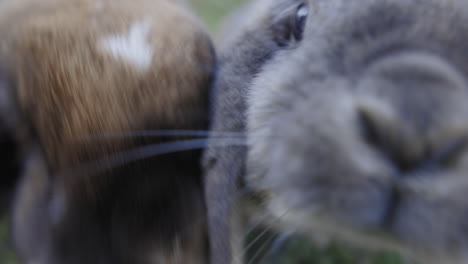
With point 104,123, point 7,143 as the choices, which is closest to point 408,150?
point 104,123

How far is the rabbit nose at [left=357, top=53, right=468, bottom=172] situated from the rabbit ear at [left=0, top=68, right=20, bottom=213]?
0.61 meters

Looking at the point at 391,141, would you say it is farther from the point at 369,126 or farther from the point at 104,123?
the point at 104,123

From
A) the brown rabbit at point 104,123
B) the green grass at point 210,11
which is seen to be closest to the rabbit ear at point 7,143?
the brown rabbit at point 104,123

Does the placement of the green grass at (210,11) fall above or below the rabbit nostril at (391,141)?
below

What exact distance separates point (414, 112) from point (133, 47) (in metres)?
0.49

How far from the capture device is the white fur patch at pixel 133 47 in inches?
32.1

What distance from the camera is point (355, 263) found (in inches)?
61.8

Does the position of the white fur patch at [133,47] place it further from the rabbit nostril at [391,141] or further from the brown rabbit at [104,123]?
the rabbit nostril at [391,141]

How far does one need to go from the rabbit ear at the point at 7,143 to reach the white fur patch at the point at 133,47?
19 centimetres

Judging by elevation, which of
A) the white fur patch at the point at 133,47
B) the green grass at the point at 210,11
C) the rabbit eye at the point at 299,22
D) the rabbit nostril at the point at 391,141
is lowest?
the green grass at the point at 210,11

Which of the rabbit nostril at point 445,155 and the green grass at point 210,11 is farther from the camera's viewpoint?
the green grass at point 210,11

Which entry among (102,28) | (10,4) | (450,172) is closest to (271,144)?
(450,172)

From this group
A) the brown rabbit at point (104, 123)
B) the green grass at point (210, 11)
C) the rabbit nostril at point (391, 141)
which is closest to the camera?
the rabbit nostril at point (391, 141)

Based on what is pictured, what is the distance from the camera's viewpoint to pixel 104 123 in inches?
31.9
